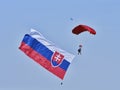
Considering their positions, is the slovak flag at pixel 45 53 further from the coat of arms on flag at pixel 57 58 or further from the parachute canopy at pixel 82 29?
the parachute canopy at pixel 82 29

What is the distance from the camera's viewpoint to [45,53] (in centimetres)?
→ 5081

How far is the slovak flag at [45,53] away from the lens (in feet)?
164

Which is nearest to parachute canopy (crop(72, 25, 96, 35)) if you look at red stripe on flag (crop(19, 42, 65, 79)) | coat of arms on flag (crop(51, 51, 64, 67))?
coat of arms on flag (crop(51, 51, 64, 67))

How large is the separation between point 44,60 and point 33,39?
2.26m

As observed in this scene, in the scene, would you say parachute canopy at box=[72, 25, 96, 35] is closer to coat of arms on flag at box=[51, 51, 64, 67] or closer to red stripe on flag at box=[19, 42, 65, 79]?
coat of arms on flag at box=[51, 51, 64, 67]

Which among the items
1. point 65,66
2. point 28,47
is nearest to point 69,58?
point 65,66

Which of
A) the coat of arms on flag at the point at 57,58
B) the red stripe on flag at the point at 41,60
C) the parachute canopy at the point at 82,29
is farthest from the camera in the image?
the parachute canopy at the point at 82,29

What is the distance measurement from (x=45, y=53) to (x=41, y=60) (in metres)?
0.89

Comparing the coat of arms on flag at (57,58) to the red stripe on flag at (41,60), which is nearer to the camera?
the red stripe on flag at (41,60)

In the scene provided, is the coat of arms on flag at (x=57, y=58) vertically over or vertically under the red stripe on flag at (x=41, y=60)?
over


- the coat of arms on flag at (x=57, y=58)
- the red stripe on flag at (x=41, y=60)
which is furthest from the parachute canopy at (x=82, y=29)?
the red stripe on flag at (x=41, y=60)

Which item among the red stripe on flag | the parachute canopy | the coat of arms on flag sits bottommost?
the red stripe on flag

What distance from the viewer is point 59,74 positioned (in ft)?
163

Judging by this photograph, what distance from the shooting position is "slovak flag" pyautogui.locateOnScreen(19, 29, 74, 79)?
49938 millimetres
